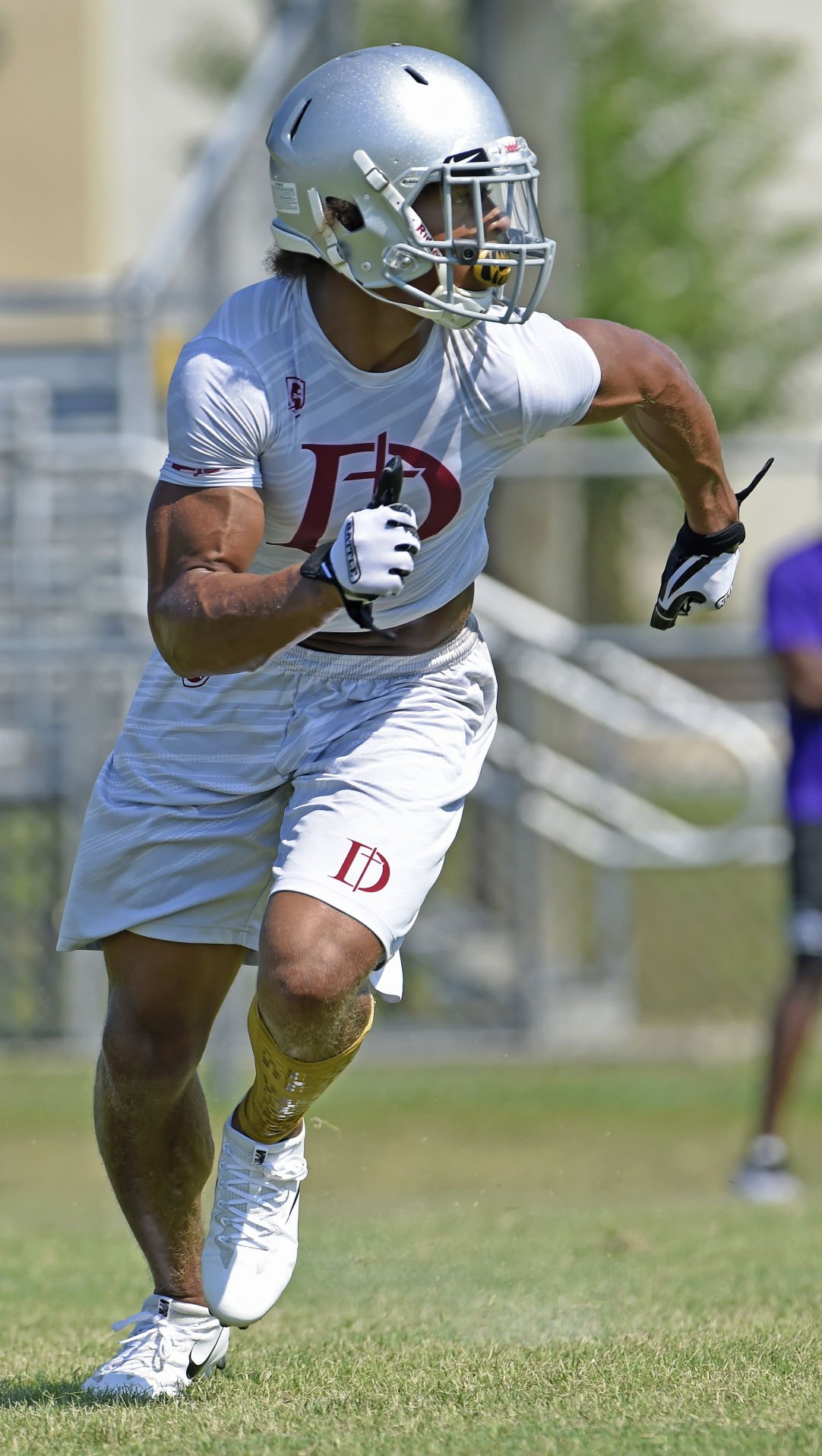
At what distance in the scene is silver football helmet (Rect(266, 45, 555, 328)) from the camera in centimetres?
377

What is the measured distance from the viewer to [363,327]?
3.96m

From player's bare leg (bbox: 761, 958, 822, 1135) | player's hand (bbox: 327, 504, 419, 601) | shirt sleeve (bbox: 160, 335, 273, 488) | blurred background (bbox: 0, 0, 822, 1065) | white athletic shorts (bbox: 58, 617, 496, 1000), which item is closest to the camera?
player's hand (bbox: 327, 504, 419, 601)

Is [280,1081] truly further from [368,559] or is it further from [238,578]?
[368,559]

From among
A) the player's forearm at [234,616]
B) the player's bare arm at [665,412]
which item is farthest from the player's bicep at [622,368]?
the player's forearm at [234,616]

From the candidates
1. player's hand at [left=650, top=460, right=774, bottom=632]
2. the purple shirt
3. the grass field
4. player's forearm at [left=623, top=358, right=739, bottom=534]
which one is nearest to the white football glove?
player's forearm at [left=623, top=358, right=739, bottom=534]

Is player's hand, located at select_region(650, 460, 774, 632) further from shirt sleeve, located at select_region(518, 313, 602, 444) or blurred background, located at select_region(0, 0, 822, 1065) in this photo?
blurred background, located at select_region(0, 0, 822, 1065)

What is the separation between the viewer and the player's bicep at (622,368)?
4.19 metres

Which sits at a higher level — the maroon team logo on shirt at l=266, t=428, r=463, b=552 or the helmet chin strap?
the helmet chin strap

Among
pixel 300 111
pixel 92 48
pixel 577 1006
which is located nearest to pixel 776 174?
pixel 92 48

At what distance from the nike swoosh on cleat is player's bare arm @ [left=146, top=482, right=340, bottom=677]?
140cm

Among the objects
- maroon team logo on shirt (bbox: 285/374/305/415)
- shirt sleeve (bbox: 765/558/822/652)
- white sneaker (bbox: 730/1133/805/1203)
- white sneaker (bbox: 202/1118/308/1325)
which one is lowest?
white sneaker (bbox: 730/1133/805/1203)

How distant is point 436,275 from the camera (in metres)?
3.86

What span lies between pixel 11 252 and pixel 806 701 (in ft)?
63.8

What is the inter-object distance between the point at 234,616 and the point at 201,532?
0.75 feet
